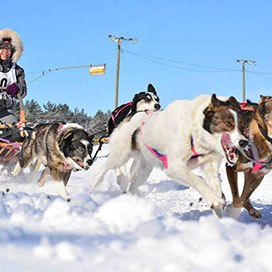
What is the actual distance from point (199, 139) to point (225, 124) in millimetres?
250

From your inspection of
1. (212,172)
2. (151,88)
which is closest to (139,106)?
(151,88)

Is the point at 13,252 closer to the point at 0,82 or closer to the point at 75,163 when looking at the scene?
the point at 75,163

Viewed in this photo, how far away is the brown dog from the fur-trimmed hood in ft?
13.9

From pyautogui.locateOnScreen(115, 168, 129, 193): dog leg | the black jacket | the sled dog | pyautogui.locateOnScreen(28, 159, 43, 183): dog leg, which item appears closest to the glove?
the black jacket

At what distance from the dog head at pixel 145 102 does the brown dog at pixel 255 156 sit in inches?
78.4

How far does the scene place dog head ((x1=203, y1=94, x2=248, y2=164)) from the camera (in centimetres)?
311

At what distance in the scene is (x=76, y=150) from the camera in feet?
15.3

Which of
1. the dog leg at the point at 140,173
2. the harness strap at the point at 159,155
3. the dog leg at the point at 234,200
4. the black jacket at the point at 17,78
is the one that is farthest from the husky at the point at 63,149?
the dog leg at the point at 234,200

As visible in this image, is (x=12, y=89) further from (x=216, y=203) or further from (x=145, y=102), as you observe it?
(x=216, y=203)

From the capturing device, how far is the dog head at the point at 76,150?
183 inches

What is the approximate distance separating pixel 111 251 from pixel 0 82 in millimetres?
5259

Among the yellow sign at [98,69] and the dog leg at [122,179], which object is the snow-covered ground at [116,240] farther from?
the yellow sign at [98,69]

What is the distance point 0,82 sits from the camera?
631 cm

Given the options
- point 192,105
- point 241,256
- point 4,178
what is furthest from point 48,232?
point 4,178
